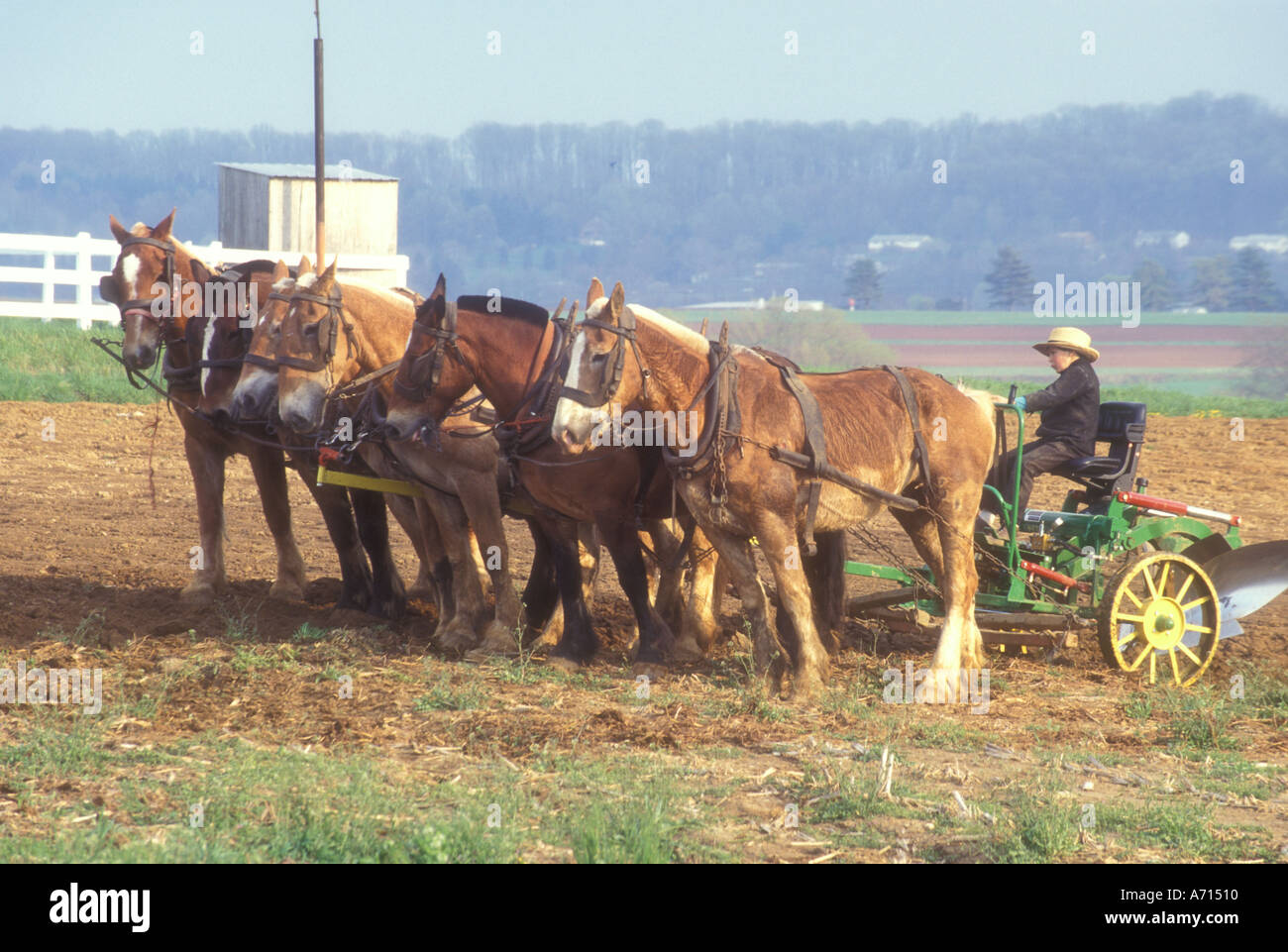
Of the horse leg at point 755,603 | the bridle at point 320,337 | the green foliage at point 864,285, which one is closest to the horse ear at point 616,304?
the horse leg at point 755,603

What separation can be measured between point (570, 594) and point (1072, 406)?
2.99 m

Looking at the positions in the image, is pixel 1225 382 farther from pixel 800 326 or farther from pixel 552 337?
pixel 552 337

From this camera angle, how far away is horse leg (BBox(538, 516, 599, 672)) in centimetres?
769

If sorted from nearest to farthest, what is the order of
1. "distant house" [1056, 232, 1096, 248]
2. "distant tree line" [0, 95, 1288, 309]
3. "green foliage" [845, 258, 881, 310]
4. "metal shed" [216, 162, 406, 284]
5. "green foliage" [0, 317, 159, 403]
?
"green foliage" [0, 317, 159, 403] → "metal shed" [216, 162, 406, 284] → "green foliage" [845, 258, 881, 310] → "distant tree line" [0, 95, 1288, 309] → "distant house" [1056, 232, 1096, 248]

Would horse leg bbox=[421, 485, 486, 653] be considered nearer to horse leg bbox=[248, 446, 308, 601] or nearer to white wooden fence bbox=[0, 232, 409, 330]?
horse leg bbox=[248, 446, 308, 601]

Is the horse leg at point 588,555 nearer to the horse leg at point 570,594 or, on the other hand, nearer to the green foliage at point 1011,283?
the horse leg at point 570,594

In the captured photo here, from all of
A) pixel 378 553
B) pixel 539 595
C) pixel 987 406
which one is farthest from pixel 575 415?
pixel 378 553

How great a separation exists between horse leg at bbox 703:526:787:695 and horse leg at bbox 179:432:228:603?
3611mm

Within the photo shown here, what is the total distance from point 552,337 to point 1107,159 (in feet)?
407

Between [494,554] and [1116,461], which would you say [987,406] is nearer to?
[1116,461]

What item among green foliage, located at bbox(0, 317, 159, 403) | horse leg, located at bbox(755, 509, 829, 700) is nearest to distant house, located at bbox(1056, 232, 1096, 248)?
green foliage, located at bbox(0, 317, 159, 403)

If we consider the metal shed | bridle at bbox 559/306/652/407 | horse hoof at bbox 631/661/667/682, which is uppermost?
the metal shed

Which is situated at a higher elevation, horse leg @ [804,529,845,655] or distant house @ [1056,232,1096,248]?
distant house @ [1056,232,1096,248]

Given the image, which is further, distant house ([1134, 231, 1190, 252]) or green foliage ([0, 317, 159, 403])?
distant house ([1134, 231, 1190, 252])
